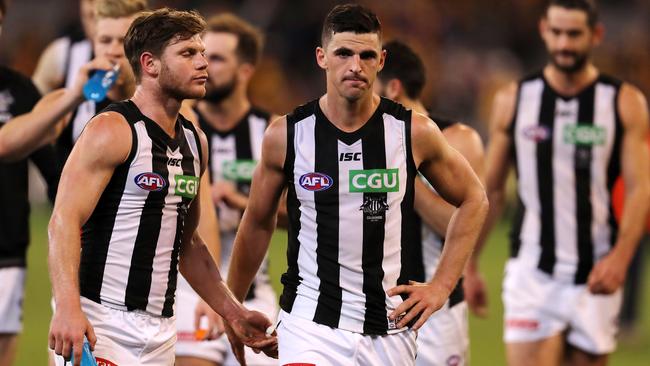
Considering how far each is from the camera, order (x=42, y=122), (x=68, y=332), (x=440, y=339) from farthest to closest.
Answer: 1. (x=440, y=339)
2. (x=42, y=122)
3. (x=68, y=332)

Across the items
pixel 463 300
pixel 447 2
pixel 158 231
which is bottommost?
pixel 463 300

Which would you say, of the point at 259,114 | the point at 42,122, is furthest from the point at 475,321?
the point at 42,122

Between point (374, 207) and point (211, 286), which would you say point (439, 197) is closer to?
point (374, 207)

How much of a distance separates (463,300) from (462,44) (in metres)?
14.1

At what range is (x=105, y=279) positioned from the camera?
498 centimetres

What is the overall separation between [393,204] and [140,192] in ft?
3.37

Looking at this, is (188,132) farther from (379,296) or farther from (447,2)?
(447,2)

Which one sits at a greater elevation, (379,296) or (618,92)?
(618,92)

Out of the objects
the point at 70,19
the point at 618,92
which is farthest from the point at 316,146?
the point at 70,19

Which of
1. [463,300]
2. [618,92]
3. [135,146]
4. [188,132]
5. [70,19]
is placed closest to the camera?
[135,146]

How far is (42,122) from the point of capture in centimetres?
579

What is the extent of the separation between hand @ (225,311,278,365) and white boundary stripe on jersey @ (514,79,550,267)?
8.56 feet

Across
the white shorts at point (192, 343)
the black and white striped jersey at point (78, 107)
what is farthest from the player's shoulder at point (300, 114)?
the white shorts at point (192, 343)

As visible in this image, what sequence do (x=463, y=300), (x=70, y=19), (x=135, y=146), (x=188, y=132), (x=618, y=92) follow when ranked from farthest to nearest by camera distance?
(x=70, y=19) → (x=618, y=92) → (x=463, y=300) → (x=188, y=132) → (x=135, y=146)
